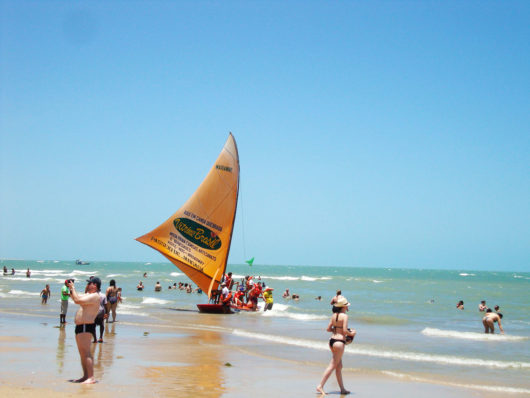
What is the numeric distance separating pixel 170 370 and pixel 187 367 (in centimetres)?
54

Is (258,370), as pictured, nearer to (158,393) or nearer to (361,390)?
(361,390)

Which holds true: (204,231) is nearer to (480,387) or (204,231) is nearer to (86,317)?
(480,387)

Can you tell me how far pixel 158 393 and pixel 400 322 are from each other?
20.2m

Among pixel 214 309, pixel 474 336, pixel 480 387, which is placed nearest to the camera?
Result: pixel 480 387

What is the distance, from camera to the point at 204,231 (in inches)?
1101

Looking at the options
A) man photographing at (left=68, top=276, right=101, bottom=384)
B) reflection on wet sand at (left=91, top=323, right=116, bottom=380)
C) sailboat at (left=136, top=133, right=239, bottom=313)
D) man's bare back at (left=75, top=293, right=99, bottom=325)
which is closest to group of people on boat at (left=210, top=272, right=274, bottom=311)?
sailboat at (left=136, top=133, right=239, bottom=313)

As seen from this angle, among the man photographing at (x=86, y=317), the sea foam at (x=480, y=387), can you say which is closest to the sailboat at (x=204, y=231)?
the sea foam at (x=480, y=387)

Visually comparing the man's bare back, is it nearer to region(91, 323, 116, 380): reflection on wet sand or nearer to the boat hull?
region(91, 323, 116, 380): reflection on wet sand

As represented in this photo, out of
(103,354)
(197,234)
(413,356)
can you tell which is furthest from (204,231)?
(103,354)

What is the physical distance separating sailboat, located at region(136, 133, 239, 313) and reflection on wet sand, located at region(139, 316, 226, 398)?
33.4 feet

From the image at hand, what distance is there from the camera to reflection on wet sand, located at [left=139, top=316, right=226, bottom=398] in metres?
9.73

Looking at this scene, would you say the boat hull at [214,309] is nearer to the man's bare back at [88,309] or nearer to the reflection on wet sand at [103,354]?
the reflection on wet sand at [103,354]

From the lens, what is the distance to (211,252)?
1094 inches

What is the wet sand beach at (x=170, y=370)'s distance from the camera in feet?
31.4
